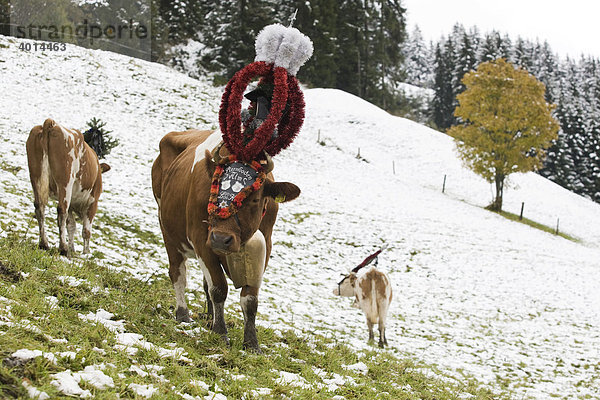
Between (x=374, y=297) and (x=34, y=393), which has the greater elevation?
(x=34, y=393)

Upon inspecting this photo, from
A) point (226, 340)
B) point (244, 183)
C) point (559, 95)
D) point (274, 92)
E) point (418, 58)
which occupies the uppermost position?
point (418, 58)

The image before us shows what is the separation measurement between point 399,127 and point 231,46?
17773 mm

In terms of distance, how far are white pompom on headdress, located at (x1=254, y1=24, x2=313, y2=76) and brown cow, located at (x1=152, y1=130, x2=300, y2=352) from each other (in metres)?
1.10

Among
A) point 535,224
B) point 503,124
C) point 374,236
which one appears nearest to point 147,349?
point 374,236

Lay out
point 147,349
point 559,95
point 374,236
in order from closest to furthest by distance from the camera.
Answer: point 147,349, point 374,236, point 559,95

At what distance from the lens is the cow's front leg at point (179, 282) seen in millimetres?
5695

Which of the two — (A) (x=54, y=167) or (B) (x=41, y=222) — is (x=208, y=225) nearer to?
(B) (x=41, y=222)

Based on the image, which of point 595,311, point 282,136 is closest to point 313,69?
point 595,311

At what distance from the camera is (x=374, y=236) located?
18.4m

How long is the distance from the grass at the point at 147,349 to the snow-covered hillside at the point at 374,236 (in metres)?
1.51

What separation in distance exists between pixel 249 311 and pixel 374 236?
13987 mm

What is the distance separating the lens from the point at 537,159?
32312 mm

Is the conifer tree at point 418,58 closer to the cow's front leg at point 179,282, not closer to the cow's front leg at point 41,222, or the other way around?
the cow's front leg at point 41,222

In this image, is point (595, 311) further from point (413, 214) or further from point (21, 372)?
point (21, 372)
